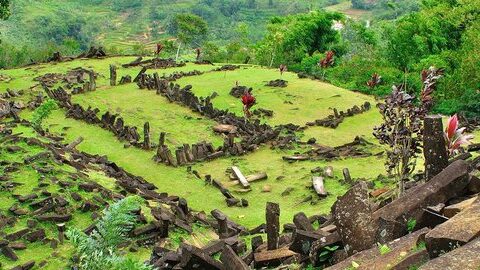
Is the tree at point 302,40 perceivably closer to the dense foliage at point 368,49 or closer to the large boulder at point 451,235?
the dense foliage at point 368,49

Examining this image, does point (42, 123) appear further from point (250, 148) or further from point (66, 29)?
point (66, 29)

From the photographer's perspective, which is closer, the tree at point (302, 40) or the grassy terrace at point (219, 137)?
the grassy terrace at point (219, 137)

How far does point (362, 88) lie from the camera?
109ft

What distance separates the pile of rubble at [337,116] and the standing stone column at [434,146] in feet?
50.3

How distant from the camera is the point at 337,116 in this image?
24969mm

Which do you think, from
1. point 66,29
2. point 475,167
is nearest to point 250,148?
point 475,167

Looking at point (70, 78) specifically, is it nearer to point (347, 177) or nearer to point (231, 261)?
point (347, 177)

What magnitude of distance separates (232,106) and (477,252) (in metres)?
22.3

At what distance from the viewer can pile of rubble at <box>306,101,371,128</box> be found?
23781mm

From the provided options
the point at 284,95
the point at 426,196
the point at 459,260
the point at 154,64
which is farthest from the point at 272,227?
the point at 154,64

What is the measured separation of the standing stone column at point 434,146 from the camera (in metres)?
8.12

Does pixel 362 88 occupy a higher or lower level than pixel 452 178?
lower

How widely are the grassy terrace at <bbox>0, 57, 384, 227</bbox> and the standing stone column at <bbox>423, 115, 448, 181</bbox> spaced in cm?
508

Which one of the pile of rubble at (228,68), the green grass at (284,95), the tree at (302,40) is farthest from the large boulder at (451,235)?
the tree at (302,40)
